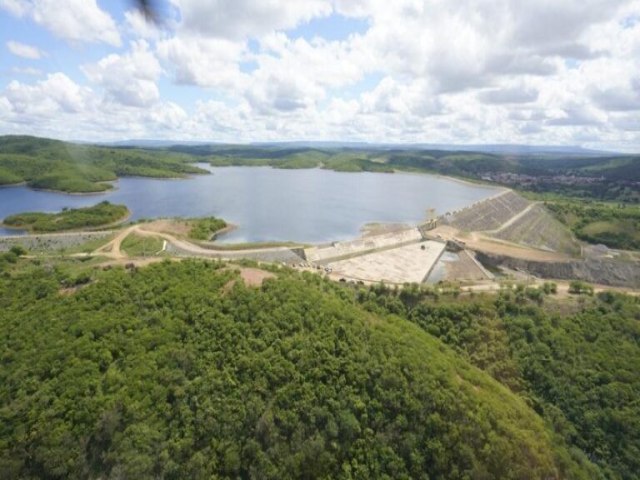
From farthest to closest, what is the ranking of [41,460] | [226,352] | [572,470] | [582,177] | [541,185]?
[582,177] → [541,185] → [226,352] → [572,470] → [41,460]

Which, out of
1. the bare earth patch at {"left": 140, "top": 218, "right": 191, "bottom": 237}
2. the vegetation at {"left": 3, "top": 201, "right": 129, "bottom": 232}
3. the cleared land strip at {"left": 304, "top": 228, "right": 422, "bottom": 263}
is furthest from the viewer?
the vegetation at {"left": 3, "top": 201, "right": 129, "bottom": 232}

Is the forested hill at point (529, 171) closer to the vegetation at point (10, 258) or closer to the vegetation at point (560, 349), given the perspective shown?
the vegetation at point (560, 349)

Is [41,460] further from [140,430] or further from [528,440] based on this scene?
[528,440]

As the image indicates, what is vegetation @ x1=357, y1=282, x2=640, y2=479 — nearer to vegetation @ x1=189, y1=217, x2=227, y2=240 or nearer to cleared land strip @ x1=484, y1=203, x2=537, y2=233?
vegetation @ x1=189, y1=217, x2=227, y2=240

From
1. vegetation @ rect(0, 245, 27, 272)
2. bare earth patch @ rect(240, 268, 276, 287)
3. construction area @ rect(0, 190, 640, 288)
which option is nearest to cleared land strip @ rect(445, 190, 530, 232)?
construction area @ rect(0, 190, 640, 288)

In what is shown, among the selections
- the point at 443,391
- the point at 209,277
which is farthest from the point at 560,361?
the point at 209,277

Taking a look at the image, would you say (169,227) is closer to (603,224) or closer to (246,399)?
(246,399)

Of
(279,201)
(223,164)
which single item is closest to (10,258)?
(279,201)
